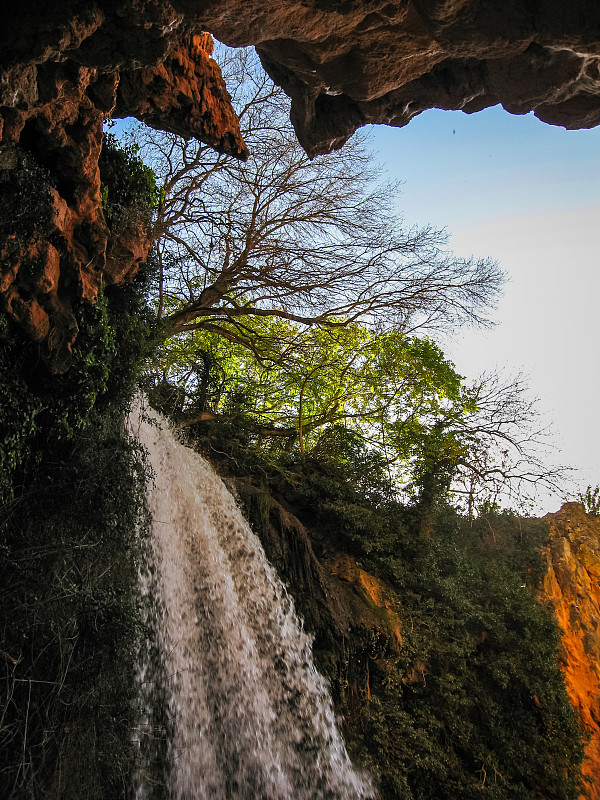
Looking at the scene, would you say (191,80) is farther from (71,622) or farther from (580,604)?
(580,604)

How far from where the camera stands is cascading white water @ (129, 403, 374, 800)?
597 cm

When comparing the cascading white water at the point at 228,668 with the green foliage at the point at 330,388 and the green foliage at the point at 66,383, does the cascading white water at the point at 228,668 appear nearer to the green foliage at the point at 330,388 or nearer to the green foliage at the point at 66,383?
the green foliage at the point at 66,383

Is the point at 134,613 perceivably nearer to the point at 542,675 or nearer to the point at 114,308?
the point at 114,308

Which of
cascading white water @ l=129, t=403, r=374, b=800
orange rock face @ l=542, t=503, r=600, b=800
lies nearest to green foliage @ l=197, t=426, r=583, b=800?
orange rock face @ l=542, t=503, r=600, b=800

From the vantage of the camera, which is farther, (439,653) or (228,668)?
(439,653)

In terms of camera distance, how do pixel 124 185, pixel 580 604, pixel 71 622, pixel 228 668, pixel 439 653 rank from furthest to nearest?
pixel 580 604 → pixel 439 653 → pixel 228 668 → pixel 124 185 → pixel 71 622

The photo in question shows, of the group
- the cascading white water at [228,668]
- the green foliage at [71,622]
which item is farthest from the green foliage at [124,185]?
the cascading white water at [228,668]

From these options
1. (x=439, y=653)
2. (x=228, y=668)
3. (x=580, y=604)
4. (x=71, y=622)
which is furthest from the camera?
(x=580, y=604)

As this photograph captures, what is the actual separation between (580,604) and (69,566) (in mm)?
10317

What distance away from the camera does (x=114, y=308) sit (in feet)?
21.7

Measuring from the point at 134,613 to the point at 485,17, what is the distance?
608cm

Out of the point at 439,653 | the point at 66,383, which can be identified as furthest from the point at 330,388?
the point at 66,383

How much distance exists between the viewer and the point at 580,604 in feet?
36.2

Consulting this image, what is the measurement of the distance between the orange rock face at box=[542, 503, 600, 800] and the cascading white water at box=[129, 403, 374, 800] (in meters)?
4.80
